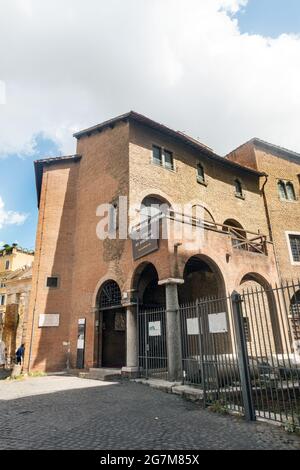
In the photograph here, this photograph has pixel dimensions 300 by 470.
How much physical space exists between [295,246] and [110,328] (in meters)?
11.6

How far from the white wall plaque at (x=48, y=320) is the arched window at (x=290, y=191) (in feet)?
50.6

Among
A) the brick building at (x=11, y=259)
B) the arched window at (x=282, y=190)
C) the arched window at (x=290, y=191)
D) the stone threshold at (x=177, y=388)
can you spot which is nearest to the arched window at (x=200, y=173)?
the arched window at (x=282, y=190)

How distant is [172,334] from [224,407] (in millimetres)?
3463

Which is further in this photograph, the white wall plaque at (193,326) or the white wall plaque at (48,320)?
the white wall plaque at (48,320)

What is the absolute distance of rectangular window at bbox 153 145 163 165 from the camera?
596 inches

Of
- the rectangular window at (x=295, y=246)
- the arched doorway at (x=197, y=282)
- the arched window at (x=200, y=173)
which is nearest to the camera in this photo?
the arched doorway at (x=197, y=282)

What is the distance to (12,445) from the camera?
4.20 metres

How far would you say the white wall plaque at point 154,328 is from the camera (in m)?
10.1

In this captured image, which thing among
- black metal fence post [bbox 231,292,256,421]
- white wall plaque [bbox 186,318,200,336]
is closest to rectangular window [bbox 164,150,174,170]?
white wall plaque [bbox 186,318,200,336]

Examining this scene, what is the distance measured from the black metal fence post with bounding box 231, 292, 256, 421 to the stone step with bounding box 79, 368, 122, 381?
21.9 feet

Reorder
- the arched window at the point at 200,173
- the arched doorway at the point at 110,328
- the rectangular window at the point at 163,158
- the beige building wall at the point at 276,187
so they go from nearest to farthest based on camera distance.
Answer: the arched doorway at the point at 110,328 → the rectangular window at the point at 163,158 → the arched window at the point at 200,173 → the beige building wall at the point at 276,187

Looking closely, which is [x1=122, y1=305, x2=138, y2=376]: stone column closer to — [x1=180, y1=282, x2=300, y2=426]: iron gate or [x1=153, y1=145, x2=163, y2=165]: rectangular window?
[x1=180, y1=282, x2=300, y2=426]: iron gate

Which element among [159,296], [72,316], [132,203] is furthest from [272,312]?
[72,316]

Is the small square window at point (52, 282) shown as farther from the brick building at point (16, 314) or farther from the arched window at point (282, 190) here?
the arched window at point (282, 190)
